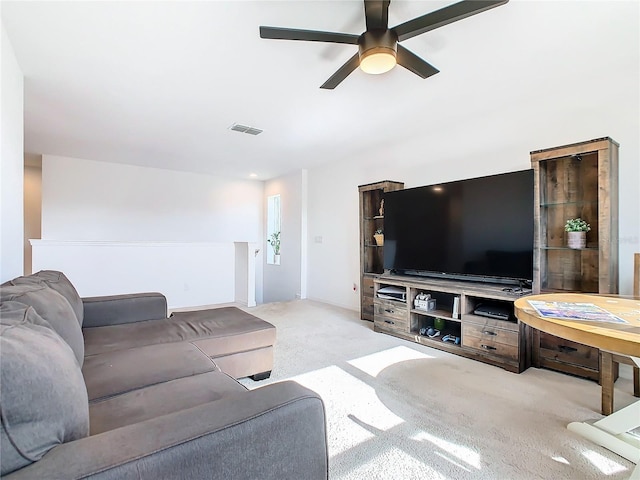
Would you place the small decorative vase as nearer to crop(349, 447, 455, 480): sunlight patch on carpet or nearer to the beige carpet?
the beige carpet

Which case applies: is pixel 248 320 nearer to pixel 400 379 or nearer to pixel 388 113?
pixel 400 379

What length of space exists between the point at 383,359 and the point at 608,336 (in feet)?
6.31

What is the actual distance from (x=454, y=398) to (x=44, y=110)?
451cm

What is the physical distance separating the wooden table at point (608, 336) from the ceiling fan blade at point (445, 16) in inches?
55.2

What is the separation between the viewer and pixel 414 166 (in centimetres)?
394

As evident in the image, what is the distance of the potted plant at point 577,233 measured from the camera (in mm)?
2463

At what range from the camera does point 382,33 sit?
173cm

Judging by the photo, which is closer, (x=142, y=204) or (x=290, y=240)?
(x=142, y=204)

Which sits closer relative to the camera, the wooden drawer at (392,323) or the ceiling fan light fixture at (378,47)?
the ceiling fan light fixture at (378,47)

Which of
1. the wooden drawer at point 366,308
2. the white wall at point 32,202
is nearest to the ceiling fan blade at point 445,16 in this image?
the wooden drawer at point 366,308

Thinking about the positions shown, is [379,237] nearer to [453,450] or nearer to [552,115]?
[552,115]

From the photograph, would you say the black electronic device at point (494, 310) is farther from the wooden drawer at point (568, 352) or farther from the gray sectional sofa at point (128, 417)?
the gray sectional sofa at point (128, 417)

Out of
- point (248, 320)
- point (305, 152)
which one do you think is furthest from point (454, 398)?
point (305, 152)

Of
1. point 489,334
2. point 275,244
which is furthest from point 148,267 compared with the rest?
point 489,334
